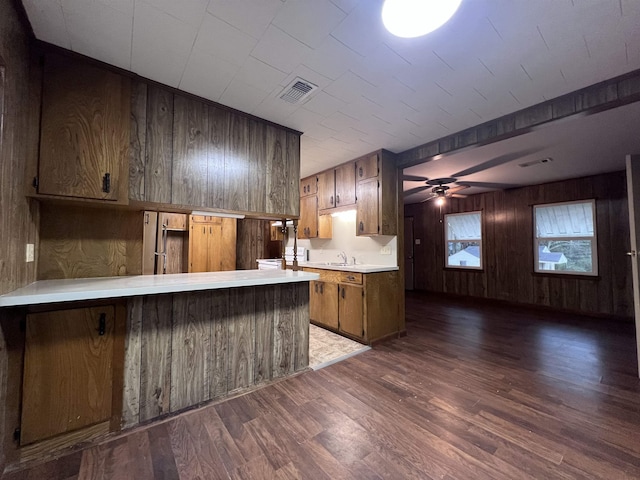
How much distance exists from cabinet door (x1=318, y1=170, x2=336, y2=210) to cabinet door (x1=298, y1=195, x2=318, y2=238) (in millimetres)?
142

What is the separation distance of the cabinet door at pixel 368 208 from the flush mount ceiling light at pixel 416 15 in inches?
Answer: 79.0

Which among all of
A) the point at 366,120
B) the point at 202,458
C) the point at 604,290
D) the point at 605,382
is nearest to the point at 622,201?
the point at 604,290

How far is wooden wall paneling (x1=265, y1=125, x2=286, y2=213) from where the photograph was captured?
8.58ft

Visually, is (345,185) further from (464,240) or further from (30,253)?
(464,240)

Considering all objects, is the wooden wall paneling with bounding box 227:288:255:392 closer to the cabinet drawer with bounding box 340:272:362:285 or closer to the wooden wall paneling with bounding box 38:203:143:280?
the wooden wall paneling with bounding box 38:203:143:280

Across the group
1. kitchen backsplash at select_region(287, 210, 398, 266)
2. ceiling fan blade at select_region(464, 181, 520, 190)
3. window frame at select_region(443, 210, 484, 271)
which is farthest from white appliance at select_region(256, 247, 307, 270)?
window frame at select_region(443, 210, 484, 271)

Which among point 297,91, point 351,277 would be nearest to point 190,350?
point 351,277

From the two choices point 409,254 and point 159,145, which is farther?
point 409,254

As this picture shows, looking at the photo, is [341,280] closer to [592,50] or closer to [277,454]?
[277,454]

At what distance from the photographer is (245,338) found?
220 centimetres

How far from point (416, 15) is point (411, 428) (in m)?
2.45

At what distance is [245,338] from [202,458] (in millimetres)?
843

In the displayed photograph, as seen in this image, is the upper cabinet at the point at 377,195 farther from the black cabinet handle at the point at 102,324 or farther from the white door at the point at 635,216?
the black cabinet handle at the point at 102,324

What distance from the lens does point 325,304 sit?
3764mm
